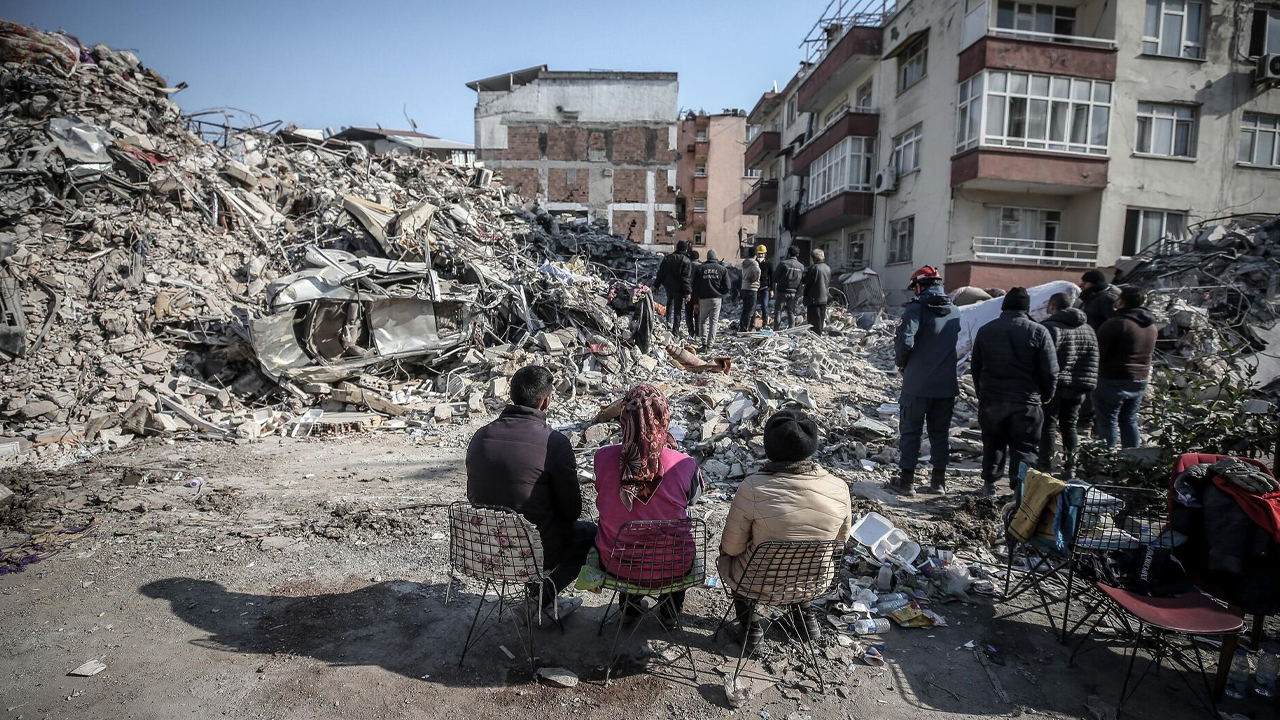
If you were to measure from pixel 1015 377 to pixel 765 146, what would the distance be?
96.0 ft

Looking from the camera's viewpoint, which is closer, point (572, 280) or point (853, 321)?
point (572, 280)

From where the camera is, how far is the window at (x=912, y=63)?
18609 millimetres

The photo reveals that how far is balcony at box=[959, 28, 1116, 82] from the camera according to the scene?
15547 mm

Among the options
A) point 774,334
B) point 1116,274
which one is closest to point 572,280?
point 774,334

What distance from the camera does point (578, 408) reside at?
8047 millimetres

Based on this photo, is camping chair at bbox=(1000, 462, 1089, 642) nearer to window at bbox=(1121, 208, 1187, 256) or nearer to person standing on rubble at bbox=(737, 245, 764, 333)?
person standing on rubble at bbox=(737, 245, 764, 333)

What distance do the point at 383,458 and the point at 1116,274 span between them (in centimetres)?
1670

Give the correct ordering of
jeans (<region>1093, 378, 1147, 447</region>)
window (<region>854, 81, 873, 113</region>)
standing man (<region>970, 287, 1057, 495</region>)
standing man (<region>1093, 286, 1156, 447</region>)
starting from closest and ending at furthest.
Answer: standing man (<region>970, 287, 1057, 495</region>), standing man (<region>1093, 286, 1156, 447</region>), jeans (<region>1093, 378, 1147, 447</region>), window (<region>854, 81, 873, 113</region>)

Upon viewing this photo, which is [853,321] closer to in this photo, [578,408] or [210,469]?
[578,408]

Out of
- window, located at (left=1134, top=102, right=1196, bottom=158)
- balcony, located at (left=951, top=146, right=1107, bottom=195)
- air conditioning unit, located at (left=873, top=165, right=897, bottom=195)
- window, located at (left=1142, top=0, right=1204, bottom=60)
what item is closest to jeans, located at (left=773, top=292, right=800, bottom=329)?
balcony, located at (left=951, top=146, right=1107, bottom=195)

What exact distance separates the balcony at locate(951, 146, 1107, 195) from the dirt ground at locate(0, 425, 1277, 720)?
15440 millimetres

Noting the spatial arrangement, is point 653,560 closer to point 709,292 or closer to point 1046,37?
point 709,292

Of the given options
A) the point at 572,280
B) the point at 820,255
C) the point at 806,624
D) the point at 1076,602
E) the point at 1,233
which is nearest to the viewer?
the point at 806,624

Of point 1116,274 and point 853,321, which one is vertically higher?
point 1116,274
